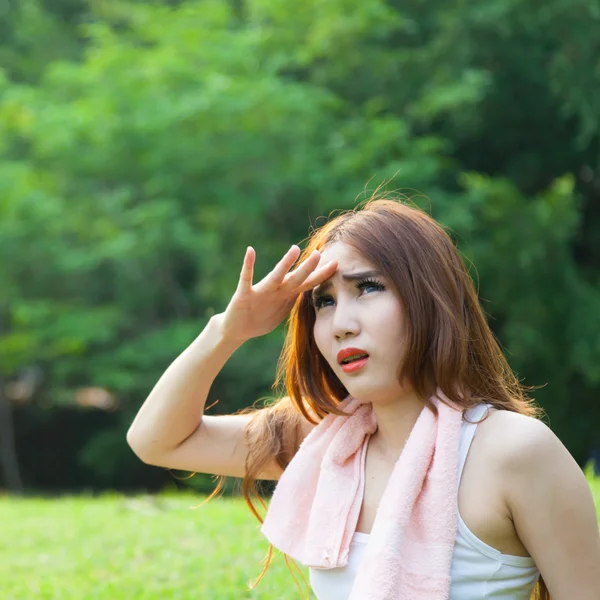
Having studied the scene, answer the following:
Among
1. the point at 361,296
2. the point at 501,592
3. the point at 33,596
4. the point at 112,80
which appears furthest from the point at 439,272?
the point at 112,80

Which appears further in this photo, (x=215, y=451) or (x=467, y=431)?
(x=215, y=451)

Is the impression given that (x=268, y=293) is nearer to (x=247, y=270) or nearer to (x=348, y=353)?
(x=247, y=270)

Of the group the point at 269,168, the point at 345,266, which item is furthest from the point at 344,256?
the point at 269,168

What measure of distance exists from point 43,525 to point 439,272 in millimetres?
4639

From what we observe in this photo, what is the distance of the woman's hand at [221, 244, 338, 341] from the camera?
190 centimetres

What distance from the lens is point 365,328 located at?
1814mm

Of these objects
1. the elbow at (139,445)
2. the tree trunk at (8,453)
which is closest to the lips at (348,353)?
the elbow at (139,445)

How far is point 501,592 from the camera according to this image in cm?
170

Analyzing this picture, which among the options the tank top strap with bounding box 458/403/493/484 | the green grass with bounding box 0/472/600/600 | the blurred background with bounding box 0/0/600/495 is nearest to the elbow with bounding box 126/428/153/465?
the tank top strap with bounding box 458/403/493/484

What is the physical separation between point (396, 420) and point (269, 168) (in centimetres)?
877

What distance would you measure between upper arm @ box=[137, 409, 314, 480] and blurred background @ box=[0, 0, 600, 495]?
7672 mm

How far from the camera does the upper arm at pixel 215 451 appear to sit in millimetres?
2162

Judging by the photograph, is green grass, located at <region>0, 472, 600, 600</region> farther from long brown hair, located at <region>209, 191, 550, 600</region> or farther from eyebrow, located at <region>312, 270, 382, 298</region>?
eyebrow, located at <region>312, 270, 382, 298</region>

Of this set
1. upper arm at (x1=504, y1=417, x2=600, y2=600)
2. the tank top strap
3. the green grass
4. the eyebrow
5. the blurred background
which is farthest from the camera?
the blurred background
